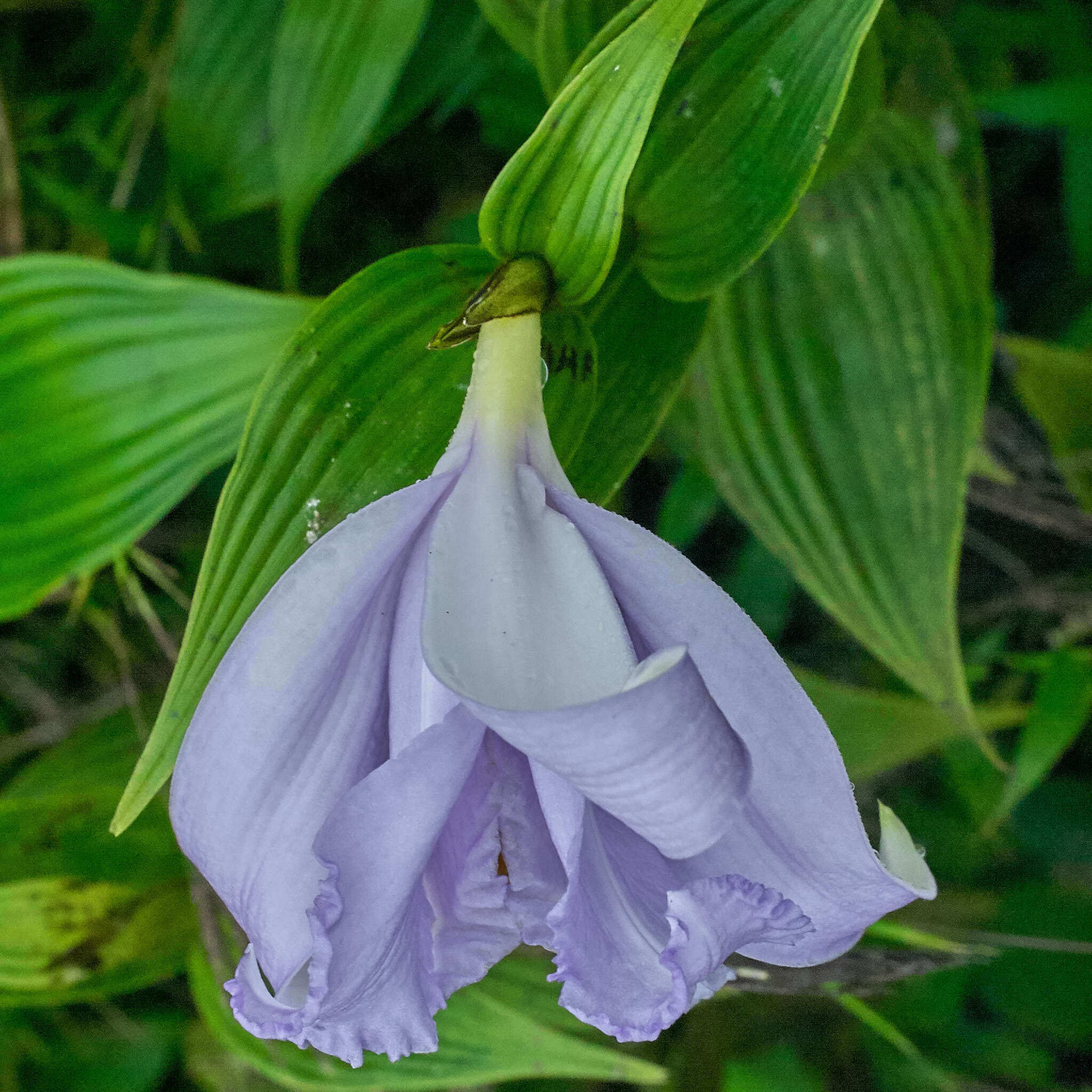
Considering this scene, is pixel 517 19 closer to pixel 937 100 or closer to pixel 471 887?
pixel 937 100

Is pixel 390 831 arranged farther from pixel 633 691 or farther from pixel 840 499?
pixel 840 499

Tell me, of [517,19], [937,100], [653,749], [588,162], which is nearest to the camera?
[653,749]

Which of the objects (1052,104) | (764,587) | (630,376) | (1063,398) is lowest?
(764,587)

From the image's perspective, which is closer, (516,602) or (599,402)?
(516,602)

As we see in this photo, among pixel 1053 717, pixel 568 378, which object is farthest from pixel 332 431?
pixel 1053 717

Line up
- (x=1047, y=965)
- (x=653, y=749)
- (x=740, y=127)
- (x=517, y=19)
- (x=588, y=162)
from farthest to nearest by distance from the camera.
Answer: (x=1047, y=965)
(x=517, y=19)
(x=740, y=127)
(x=588, y=162)
(x=653, y=749)

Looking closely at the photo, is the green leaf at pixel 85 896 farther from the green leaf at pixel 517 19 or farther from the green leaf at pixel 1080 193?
the green leaf at pixel 1080 193

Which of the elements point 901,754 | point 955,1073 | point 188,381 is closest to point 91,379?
point 188,381
